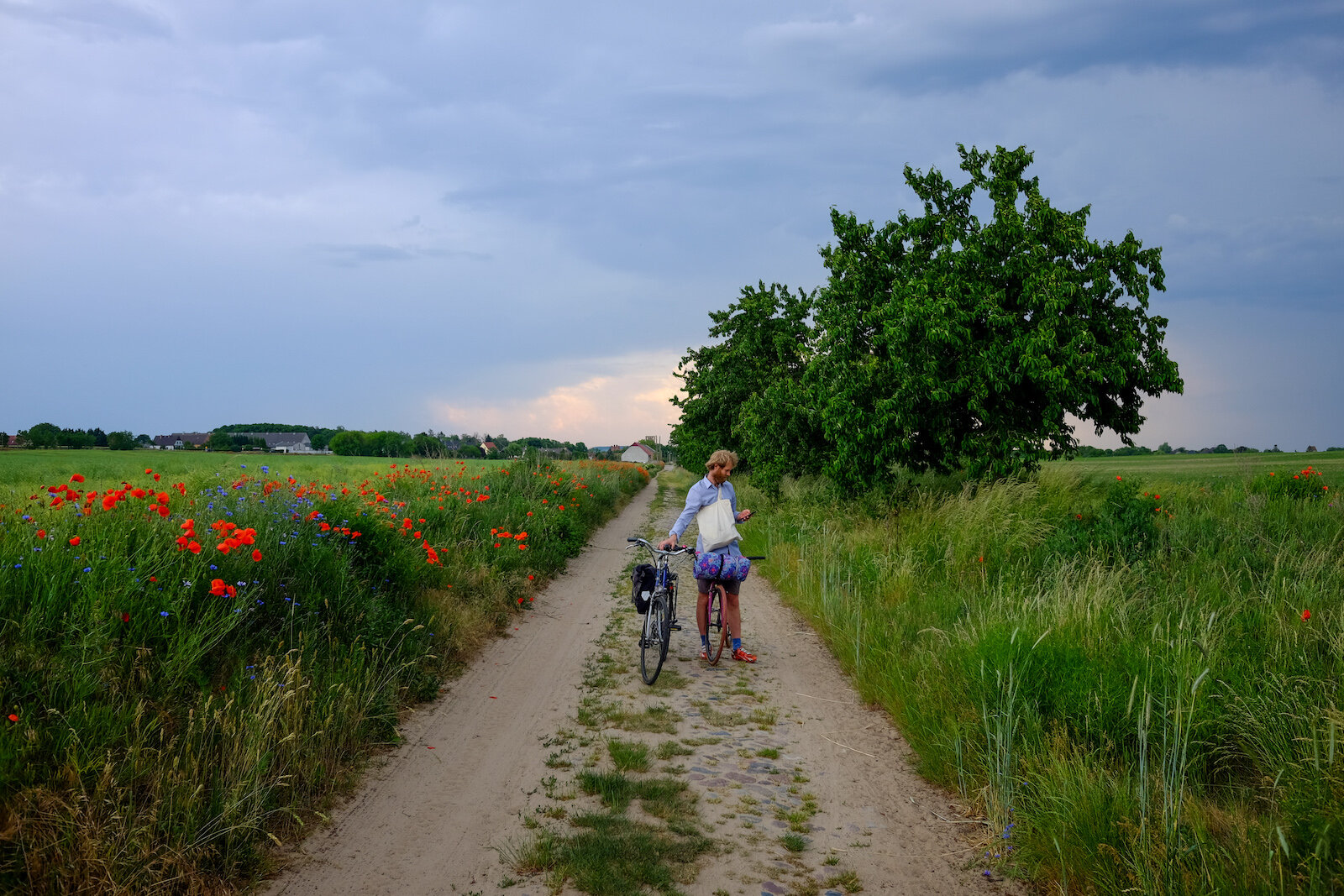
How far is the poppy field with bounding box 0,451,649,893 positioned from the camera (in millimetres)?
3408

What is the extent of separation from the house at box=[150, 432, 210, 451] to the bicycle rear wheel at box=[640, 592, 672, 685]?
63.5 metres

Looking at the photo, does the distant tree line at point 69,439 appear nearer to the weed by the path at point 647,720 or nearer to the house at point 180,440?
the house at point 180,440

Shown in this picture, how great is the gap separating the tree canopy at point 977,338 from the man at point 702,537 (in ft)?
22.3

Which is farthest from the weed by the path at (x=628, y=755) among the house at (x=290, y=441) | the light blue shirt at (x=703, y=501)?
the house at (x=290, y=441)

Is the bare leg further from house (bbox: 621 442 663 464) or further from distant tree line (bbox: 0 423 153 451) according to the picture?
house (bbox: 621 442 663 464)

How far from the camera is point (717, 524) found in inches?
303

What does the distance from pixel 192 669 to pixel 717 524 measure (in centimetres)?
461

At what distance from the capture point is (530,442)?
73.7ft

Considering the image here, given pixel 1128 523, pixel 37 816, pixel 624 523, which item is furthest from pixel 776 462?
pixel 37 816

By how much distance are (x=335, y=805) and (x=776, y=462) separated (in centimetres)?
1505

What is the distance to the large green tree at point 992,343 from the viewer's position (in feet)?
43.4

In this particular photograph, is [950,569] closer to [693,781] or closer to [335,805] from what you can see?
[693,781]

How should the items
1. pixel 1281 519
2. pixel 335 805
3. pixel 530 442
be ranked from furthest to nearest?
pixel 530 442
pixel 1281 519
pixel 335 805

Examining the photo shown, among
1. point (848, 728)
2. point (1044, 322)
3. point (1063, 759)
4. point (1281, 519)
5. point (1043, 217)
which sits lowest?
point (848, 728)
